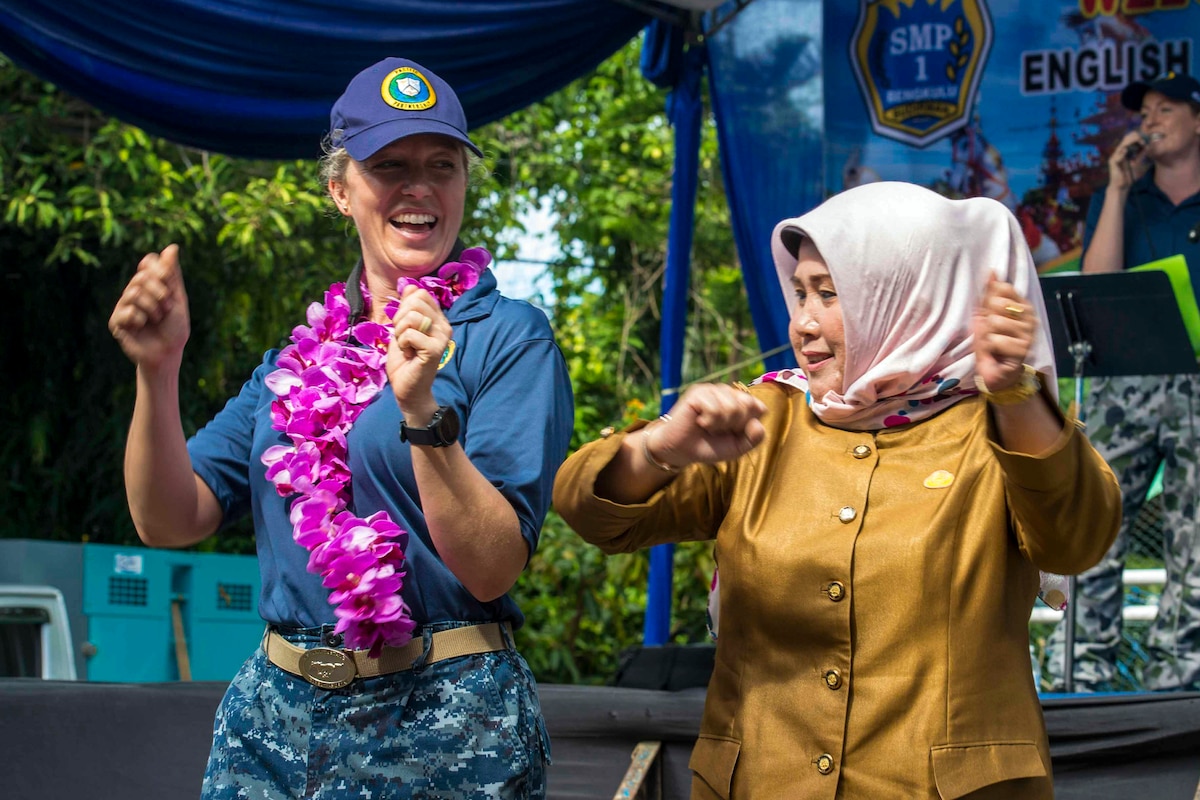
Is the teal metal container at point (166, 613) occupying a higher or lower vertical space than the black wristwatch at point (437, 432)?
lower

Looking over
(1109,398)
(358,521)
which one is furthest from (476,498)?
(1109,398)

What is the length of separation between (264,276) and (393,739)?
6297mm

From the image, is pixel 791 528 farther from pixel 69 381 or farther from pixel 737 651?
pixel 69 381

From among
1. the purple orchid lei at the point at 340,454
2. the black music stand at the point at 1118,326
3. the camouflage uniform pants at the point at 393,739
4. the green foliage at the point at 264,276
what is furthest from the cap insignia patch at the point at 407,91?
the green foliage at the point at 264,276

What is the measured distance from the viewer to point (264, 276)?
7820mm

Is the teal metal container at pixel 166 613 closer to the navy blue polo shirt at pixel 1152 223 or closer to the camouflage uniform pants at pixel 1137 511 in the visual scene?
the camouflage uniform pants at pixel 1137 511

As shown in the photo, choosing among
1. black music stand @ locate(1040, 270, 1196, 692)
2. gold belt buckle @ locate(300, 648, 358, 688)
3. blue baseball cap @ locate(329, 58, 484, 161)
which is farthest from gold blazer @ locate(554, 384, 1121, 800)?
black music stand @ locate(1040, 270, 1196, 692)

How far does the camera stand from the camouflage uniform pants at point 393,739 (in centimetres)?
186

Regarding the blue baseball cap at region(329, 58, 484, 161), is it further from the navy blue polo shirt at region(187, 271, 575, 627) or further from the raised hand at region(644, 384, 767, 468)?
the raised hand at region(644, 384, 767, 468)

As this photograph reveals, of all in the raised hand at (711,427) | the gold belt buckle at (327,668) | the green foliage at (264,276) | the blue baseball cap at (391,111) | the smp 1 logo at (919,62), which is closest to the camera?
the raised hand at (711,427)

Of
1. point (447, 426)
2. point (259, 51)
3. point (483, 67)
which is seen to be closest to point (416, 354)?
point (447, 426)

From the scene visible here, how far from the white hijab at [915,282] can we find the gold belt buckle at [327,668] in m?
0.83

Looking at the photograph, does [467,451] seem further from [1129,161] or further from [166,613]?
[166,613]

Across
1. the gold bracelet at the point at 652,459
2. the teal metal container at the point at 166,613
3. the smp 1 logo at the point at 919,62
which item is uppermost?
the smp 1 logo at the point at 919,62
